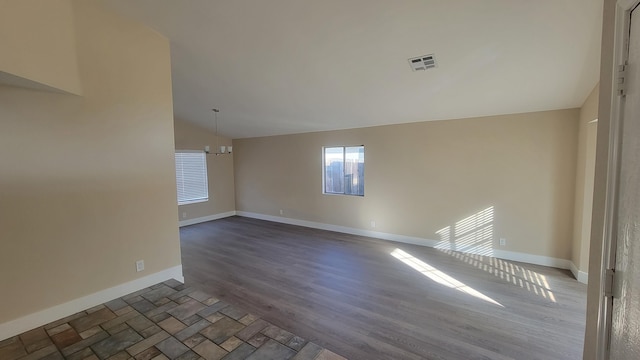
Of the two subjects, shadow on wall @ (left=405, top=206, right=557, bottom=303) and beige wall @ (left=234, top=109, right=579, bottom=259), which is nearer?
shadow on wall @ (left=405, top=206, right=557, bottom=303)

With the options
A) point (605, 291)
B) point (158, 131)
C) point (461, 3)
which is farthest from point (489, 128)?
point (158, 131)

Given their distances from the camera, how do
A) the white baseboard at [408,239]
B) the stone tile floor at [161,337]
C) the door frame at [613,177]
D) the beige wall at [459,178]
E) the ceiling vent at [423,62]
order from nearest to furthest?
1. the door frame at [613,177]
2. the stone tile floor at [161,337]
3. the ceiling vent at [423,62]
4. the beige wall at [459,178]
5. the white baseboard at [408,239]

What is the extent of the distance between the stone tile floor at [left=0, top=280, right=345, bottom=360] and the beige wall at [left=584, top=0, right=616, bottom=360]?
1.54 metres

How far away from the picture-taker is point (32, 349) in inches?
82.0

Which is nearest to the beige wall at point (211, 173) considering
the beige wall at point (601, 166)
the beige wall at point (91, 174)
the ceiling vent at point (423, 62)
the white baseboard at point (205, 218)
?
the white baseboard at point (205, 218)

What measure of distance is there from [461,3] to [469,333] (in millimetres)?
3014

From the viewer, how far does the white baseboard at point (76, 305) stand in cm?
229

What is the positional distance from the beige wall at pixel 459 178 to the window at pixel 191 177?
270cm

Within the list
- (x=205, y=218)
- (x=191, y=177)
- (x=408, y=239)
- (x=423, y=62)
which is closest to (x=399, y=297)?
(x=408, y=239)

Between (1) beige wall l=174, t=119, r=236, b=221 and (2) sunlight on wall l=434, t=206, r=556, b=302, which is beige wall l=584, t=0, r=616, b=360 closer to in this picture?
(2) sunlight on wall l=434, t=206, r=556, b=302

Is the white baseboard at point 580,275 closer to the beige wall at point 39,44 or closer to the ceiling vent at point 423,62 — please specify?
the ceiling vent at point 423,62

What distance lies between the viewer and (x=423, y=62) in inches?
120

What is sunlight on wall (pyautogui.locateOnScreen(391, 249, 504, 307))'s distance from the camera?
324cm

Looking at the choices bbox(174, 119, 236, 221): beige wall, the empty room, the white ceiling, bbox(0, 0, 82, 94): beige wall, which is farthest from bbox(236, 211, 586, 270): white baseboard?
bbox(0, 0, 82, 94): beige wall
